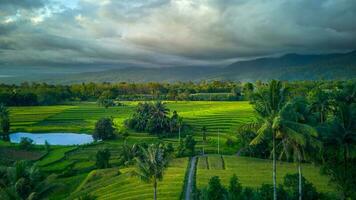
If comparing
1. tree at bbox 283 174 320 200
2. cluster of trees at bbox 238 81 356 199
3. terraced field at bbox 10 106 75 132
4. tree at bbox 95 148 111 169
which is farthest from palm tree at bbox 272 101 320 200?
terraced field at bbox 10 106 75 132

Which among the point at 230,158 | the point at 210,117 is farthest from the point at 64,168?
the point at 210,117

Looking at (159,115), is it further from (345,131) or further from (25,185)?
(25,185)

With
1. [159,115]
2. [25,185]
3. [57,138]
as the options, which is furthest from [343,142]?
[57,138]

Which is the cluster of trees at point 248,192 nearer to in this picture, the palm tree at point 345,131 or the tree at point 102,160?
the palm tree at point 345,131

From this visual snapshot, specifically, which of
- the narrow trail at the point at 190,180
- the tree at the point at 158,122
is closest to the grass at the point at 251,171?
the narrow trail at the point at 190,180

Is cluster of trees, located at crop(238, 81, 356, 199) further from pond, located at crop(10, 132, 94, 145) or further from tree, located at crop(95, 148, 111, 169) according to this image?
pond, located at crop(10, 132, 94, 145)

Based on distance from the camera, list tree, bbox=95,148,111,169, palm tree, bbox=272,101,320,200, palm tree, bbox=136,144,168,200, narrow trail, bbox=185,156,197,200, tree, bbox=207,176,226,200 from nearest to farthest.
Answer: palm tree, bbox=272,101,320,200 < palm tree, bbox=136,144,168,200 < tree, bbox=207,176,226,200 < narrow trail, bbox=185,156,197,200 < tree, bbox=95,148,111,169

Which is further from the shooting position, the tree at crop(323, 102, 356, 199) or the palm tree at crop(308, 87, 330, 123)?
the palm tree at crop(308, 87, 330, 123)

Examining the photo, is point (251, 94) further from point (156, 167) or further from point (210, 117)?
point (210, 117)
